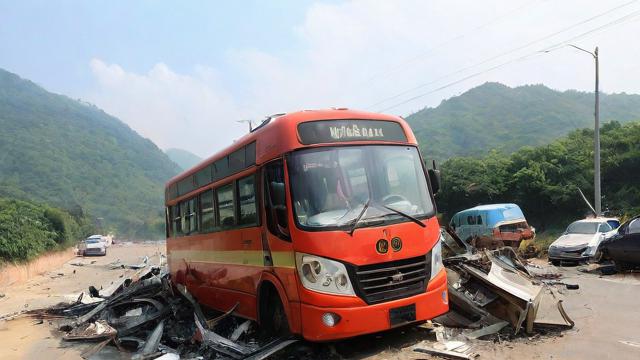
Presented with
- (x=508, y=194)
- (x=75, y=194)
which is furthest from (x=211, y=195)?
(x=75, y=194)

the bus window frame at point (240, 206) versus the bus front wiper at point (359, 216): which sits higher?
the bus window frame at point (240, 206)

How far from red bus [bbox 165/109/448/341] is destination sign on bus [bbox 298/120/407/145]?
0.02 meters

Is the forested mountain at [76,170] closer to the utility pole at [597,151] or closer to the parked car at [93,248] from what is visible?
the parked car at [93,248]

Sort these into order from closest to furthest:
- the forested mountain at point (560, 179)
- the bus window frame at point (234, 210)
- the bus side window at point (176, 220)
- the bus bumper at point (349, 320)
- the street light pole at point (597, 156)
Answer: the bus bumper at point (349, 320)
the bus window frame at point (234, 210)
the bus side window at point (176, 220)
the street light pole at point (597, 156)
the forested mountain at point (560, 179)

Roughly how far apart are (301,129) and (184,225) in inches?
271

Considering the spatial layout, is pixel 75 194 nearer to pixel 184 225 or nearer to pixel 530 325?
pixel 184 225

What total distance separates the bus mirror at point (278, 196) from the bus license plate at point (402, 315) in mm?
1967

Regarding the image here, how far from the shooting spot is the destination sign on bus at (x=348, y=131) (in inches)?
299

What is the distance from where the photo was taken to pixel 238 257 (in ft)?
30.1

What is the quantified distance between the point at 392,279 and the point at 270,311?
2.16 metres

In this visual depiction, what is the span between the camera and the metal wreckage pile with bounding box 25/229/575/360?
7.88 m

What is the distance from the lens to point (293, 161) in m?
7.41

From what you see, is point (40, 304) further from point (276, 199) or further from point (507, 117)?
point (507, 117)

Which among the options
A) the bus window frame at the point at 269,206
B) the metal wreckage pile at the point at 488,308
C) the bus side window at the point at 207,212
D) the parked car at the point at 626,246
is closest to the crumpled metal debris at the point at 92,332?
the bus side window at the point at 207,212
